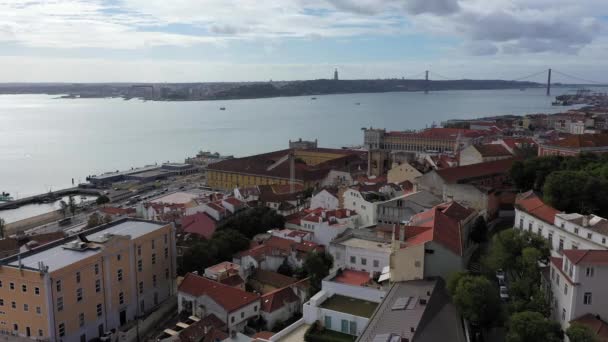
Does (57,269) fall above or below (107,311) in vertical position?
above

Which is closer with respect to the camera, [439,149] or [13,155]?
[439,149]

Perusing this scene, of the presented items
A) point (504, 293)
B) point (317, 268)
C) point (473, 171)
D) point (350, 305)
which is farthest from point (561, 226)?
point (473, 171)

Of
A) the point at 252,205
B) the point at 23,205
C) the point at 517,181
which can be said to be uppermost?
the point at 517,181

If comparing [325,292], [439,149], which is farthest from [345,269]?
[439,149]

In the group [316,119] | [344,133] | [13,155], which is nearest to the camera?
[13,155]

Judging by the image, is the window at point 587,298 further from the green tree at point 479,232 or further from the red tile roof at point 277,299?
the red tile roof at point 277,299

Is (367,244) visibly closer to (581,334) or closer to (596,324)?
(596,324)

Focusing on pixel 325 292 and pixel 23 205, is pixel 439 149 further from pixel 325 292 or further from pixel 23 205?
pixel 325 292
